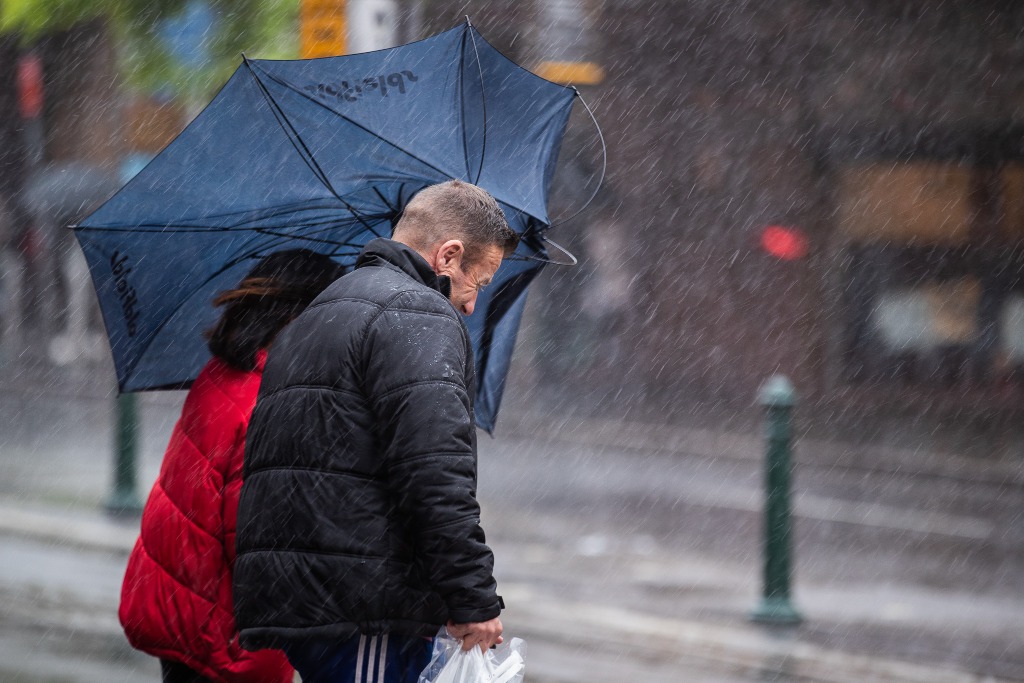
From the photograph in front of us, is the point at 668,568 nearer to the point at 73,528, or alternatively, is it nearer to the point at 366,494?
the point at 73,528

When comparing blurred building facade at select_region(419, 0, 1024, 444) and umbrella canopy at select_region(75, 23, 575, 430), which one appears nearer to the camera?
umbrella canopy at select_region(75, 23, 575, 430)

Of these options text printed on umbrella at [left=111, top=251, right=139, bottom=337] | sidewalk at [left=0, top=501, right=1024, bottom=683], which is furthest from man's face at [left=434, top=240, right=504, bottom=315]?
sidewalk at [left=0, top=501, right=1024, bottom=683]

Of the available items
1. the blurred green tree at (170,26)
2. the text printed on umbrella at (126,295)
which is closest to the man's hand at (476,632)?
the text printed on umbrella at (126,295)

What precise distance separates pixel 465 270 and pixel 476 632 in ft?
2.64

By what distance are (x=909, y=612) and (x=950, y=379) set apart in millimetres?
12401

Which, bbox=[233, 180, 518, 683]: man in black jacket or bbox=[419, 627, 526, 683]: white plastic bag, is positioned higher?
bbox=[233, 180, 518, 683]: man in black jacket

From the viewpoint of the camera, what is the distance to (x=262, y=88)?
3.49m

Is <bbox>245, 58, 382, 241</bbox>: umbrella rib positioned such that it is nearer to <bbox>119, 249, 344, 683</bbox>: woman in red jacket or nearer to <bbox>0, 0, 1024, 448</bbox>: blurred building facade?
<bbox>119, 249, 344, 683</bbox>: woman in red jacket

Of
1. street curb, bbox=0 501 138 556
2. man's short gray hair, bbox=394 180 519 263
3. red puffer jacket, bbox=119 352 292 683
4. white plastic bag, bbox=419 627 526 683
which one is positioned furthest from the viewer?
street curb, bbox=0 501 138 556

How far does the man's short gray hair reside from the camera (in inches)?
120

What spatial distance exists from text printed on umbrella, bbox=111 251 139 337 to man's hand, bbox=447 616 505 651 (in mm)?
1371

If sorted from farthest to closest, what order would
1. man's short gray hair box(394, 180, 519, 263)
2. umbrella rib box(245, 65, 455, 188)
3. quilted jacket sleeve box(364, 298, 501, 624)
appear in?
umbrella rib box(245, 65, 455, 188) < man's short gray hair box(394, 180, 519, 263) < quilted jacket sleeve box(364, 298, 501, 624)

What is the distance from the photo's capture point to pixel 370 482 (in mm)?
2809

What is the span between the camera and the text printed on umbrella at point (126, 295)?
143 inches
